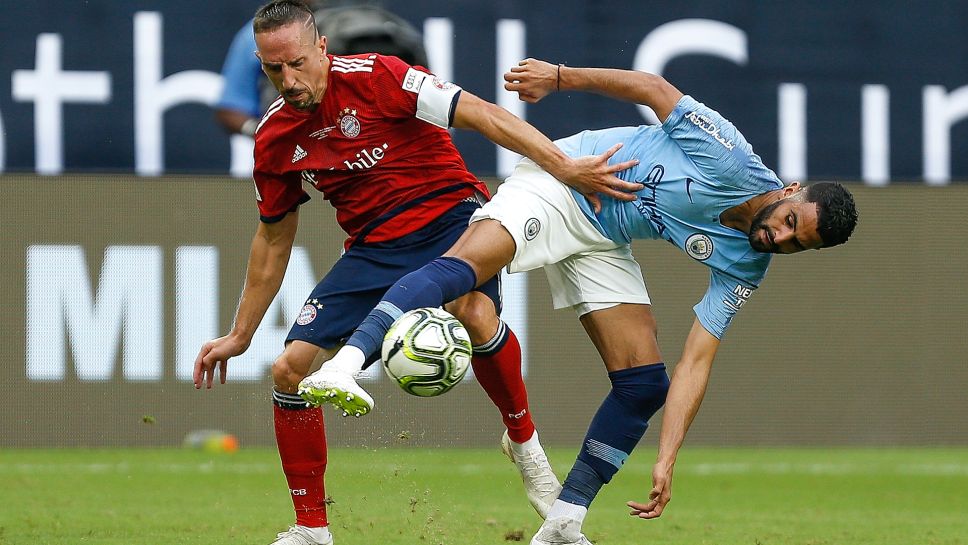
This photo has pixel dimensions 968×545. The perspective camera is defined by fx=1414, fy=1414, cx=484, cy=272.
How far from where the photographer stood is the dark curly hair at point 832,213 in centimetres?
534

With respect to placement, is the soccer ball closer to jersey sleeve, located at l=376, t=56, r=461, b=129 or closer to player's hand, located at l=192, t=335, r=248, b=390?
jersey sleeve, located at l=376, t=56, r=461, b=129

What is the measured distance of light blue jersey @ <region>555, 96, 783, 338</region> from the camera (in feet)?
18.6

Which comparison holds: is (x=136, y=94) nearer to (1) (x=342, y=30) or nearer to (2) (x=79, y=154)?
(2) (x=79, y=154)

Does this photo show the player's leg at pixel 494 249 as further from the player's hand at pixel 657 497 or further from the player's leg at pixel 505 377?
the player's hand at pixel 657 497

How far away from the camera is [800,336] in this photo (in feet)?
39.4

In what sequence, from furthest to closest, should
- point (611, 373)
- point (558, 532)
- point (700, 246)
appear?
point (611, 373) < point (700, 246) < point (558, 532)

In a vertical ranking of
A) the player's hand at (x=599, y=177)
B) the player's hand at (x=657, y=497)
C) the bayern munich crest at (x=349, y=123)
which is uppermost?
the bayern munich crest at (x=349, y=123)

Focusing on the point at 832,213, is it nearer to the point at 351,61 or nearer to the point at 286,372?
the point at 351,61

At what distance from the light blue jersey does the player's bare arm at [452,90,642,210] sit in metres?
0.10

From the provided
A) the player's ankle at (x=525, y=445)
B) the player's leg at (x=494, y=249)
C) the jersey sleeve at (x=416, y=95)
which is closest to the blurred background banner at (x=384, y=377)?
the player's ankle at (x=525, y=445)

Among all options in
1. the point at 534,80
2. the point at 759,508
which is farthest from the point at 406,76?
the point at 759,508

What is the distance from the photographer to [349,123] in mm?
5699

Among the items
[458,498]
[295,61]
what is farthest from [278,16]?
[458,498]

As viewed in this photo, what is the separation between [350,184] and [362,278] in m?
0.40
